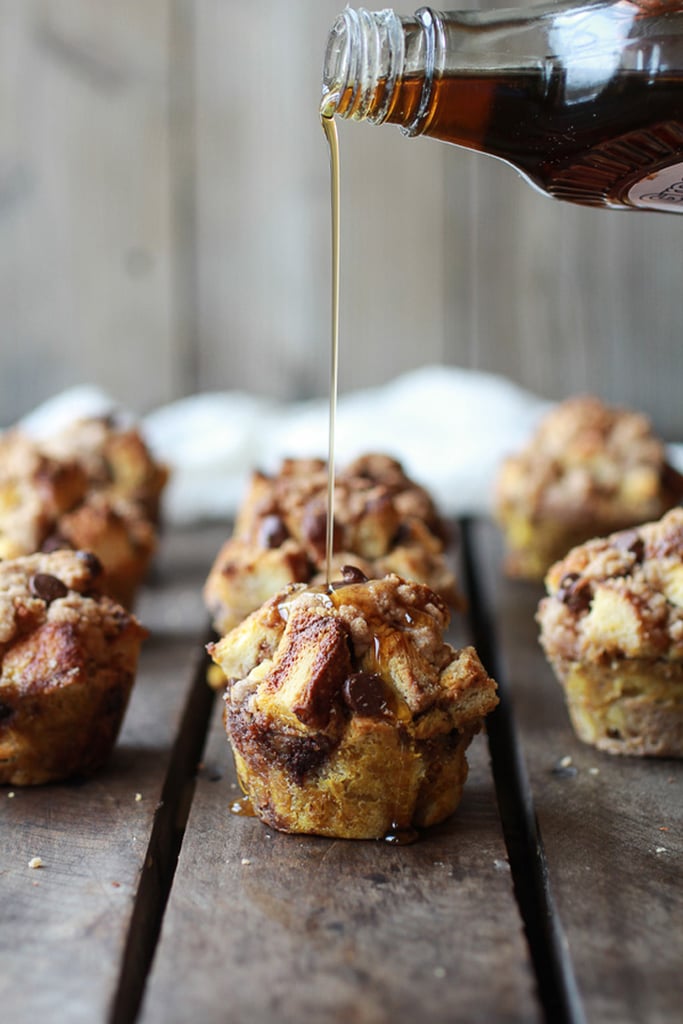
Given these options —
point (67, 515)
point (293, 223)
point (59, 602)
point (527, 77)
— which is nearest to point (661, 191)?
point (527, 77)

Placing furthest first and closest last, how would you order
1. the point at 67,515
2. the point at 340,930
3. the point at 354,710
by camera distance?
the point at 67,515, the point at 354,710, the point at 340,930

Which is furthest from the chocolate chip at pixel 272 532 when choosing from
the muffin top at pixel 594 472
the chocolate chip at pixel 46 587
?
the muffin top at pixel 594 472

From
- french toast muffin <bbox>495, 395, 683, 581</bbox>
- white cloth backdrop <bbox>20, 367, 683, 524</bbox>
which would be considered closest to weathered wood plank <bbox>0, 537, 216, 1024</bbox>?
french toast muffin <bbox>495, 395, 683, 581</bbox>

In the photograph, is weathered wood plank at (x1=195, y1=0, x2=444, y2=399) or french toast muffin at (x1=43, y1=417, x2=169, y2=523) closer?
french toast muffin at (x1=43, y1=417, x2=169, y2=523)

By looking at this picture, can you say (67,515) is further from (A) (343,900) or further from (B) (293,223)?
(B) (293,223)

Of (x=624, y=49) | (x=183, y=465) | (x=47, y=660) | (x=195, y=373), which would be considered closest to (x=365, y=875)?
(x=47, y=660)

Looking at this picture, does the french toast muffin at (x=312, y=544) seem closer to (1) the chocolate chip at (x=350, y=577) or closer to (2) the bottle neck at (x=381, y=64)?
(1) the chocolate chip at (x=350, y=577)

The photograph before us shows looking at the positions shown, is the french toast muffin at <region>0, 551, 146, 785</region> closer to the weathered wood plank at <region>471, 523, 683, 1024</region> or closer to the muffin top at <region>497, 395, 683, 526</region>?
the weathered wood plank at <region>471, 523, 683, 1024</region>
